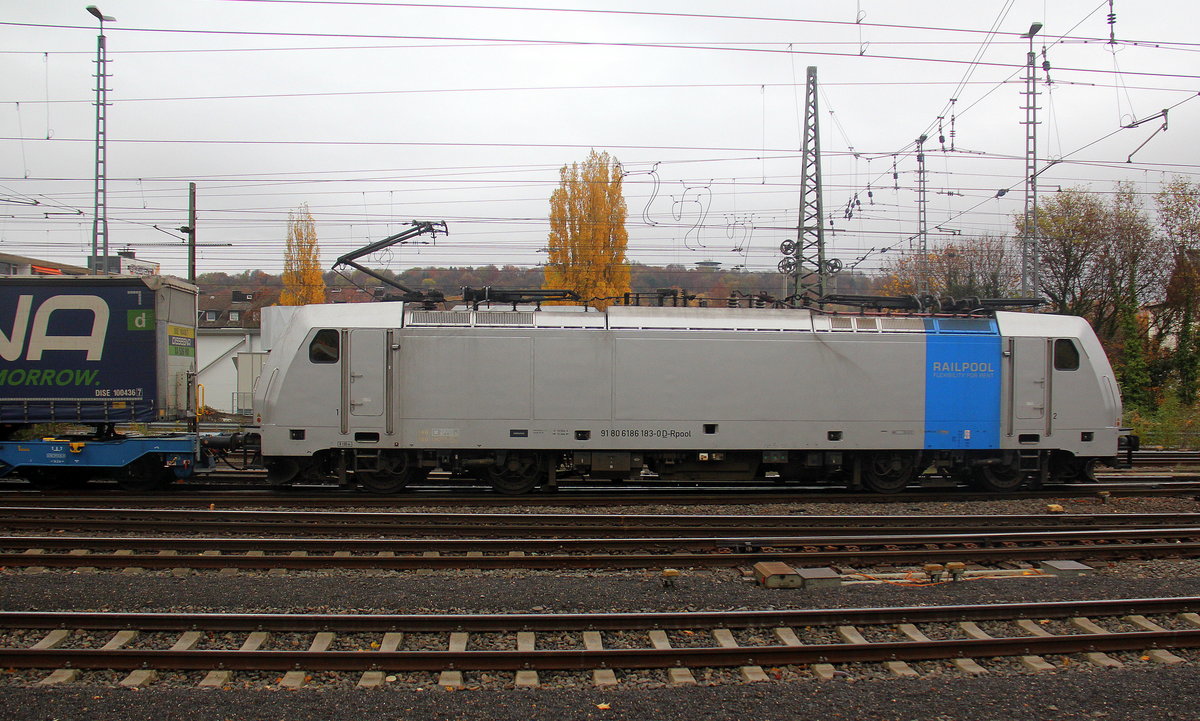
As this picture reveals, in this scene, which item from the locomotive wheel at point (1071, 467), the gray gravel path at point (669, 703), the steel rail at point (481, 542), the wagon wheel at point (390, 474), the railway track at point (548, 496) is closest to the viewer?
the gray gravel path at point (669, 703)

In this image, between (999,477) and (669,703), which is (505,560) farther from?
(999,477)

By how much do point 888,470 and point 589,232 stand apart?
26.8 m

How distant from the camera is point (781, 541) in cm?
873

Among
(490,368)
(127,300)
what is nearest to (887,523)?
(490,368)

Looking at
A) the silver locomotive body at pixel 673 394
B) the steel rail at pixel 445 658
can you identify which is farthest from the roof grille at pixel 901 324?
the steel rail at pixel 445 658

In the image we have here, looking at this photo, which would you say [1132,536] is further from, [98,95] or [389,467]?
[98,95]

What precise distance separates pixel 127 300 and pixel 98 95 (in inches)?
459

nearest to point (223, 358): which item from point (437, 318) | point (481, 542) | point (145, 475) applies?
point (145, 475)

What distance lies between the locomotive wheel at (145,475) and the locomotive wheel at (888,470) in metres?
11.4

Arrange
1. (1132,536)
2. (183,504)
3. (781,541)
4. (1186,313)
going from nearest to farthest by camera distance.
Answer: (781,541)
(1132,536)
(183,504)
(1186,313)

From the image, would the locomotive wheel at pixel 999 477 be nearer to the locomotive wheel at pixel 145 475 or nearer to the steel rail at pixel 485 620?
the steel rail at pixel 485 620

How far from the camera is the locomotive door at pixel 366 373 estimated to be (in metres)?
12.0

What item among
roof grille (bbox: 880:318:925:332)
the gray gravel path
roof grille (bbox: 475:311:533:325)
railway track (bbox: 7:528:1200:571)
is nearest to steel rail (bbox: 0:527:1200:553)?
railway track (bbox: 7:528:1200:571)

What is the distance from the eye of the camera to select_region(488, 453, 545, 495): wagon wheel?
1236 cm
